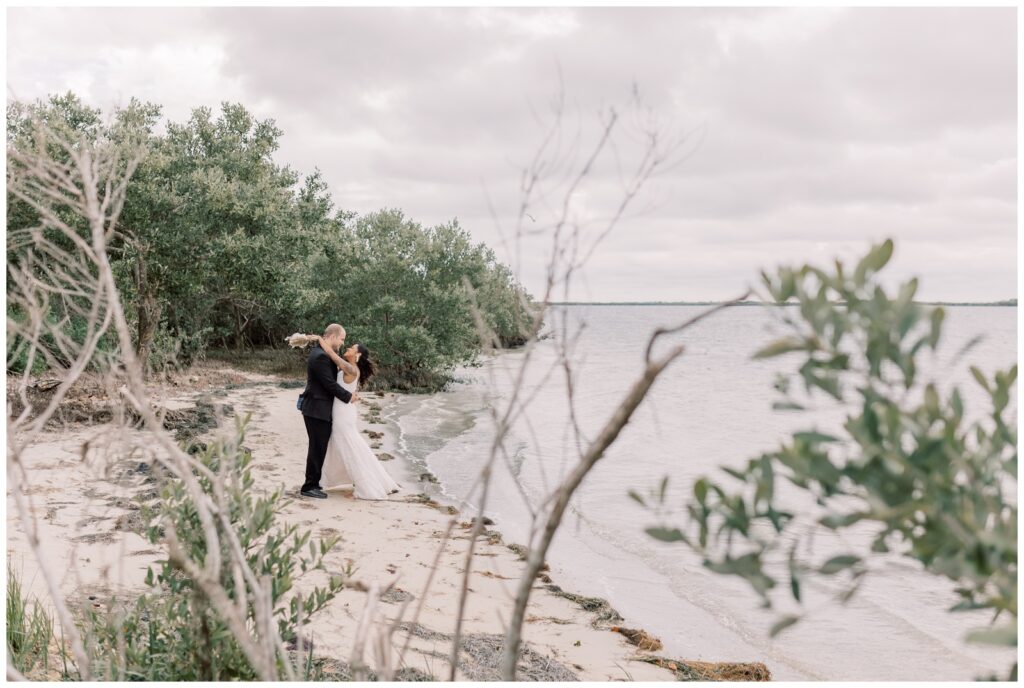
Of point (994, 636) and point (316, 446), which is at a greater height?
point (994, 636)

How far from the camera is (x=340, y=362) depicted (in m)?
9.74

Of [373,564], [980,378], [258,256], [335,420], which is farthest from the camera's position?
[258,256]

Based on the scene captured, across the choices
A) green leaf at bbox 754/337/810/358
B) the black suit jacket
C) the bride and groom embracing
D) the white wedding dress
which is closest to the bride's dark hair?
the bride and groom embracing

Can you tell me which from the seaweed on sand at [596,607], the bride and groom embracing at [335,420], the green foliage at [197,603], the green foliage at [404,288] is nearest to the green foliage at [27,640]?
the green foliage at [197,603]

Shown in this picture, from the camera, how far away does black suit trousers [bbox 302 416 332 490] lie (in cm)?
1030

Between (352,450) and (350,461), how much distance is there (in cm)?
18

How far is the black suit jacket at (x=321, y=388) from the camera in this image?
9.80m

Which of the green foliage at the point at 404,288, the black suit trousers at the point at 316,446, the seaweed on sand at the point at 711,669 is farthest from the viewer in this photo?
the green foliage at the point at 404,288

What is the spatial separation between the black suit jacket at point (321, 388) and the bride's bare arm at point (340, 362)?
0.38 ft

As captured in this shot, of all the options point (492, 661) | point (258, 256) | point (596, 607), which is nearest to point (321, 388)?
point (596, 607)

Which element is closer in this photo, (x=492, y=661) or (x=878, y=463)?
(x=878, y=463)

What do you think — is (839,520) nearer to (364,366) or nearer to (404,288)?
(364,366)

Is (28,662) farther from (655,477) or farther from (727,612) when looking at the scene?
(655,477)

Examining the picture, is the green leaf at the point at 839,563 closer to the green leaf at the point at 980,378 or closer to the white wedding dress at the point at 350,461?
the green leaf at the point at 980,378
